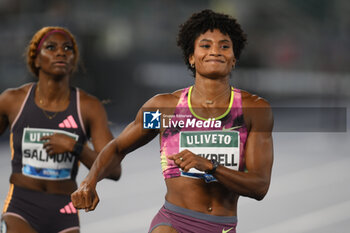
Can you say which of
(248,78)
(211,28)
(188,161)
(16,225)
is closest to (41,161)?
(16,225)

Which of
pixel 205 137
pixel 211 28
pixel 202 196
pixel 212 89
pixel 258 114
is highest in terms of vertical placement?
→ pixel 211 28

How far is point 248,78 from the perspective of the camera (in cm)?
2022

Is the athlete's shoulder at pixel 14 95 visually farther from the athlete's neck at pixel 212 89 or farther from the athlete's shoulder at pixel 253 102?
the athlete's shoulder at pixel 253 102

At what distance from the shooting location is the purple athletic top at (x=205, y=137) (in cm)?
437

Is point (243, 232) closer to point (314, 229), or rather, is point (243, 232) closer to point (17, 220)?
point (314, 229)

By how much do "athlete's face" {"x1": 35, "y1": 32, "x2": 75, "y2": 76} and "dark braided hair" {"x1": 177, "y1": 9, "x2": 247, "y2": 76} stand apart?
1424 mm

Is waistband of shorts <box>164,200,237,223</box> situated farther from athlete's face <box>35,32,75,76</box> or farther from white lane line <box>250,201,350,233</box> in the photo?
white lane line <box>250,201,350,233</box>

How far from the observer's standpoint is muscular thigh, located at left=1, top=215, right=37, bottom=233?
205 inches

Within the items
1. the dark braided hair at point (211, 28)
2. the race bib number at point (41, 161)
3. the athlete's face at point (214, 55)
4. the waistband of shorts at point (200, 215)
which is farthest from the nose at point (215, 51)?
the race bib number at point (41, 161)

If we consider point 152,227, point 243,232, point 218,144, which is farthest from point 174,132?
point 243,232

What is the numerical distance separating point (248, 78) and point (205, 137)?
52.4 feet

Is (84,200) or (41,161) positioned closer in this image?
(84,200)

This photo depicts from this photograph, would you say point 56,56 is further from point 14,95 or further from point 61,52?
point 14,95

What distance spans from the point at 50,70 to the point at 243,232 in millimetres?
3836
